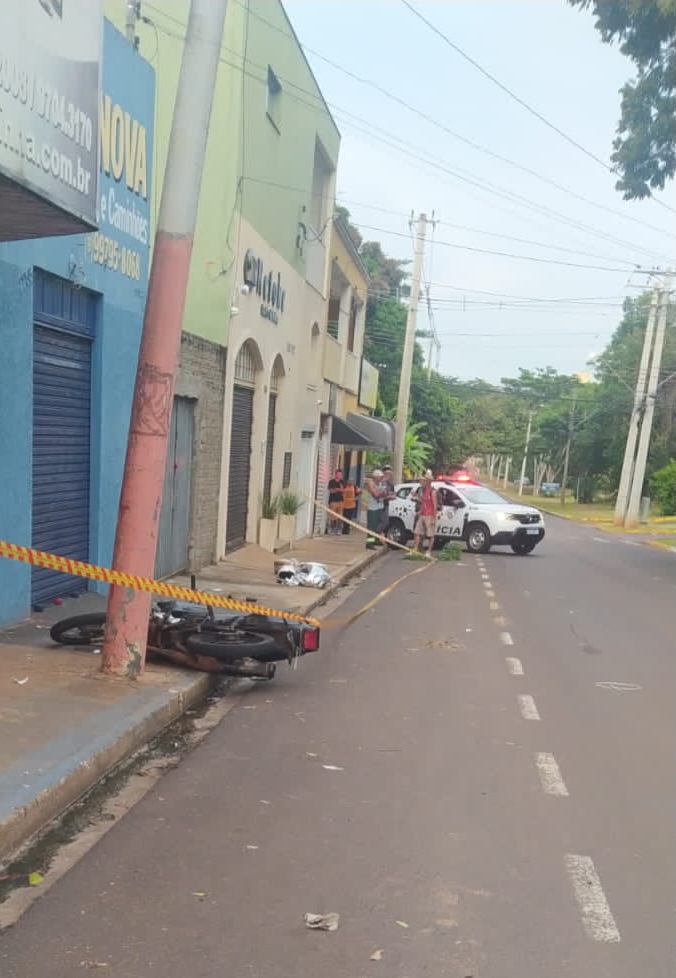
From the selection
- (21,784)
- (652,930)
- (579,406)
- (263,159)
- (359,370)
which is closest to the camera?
(652,930)

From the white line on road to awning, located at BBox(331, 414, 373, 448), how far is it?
24.2 metres

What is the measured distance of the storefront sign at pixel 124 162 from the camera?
414 inches

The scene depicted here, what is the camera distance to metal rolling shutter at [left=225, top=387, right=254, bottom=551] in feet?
56.2

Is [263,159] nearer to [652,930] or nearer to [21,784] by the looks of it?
[21,784]

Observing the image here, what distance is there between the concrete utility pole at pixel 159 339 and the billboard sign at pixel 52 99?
62 centimetres

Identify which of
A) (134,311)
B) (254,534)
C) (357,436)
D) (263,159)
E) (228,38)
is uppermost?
(228,38)

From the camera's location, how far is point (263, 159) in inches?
686

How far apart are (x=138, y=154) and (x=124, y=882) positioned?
935 cm

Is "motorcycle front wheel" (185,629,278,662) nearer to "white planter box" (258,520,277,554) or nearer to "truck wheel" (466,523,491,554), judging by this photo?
"white planter box" (258,520,277,554)

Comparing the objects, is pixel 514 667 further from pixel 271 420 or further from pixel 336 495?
pixel 336 495

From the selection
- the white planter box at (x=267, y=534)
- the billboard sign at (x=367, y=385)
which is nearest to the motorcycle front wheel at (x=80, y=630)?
the white planter box at (x=267, y=534)

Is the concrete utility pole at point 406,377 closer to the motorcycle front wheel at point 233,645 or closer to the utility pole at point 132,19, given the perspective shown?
the utility pole at point 132,19

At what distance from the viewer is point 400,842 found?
4859 mm

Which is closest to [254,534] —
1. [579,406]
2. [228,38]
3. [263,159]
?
[263,159]
